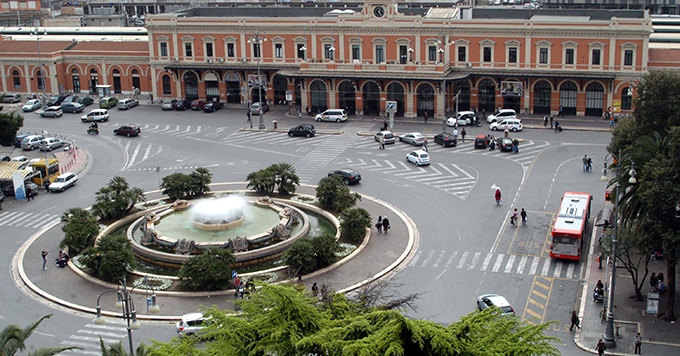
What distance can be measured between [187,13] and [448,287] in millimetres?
73148

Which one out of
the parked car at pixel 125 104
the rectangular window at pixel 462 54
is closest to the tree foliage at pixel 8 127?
the parked car at pixel 125 104

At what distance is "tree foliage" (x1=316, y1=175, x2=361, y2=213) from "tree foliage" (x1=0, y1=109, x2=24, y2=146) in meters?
38.0

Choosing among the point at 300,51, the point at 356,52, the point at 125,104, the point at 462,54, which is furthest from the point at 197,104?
the point at 462,54

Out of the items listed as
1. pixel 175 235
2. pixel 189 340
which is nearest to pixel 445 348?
pixel 189 340

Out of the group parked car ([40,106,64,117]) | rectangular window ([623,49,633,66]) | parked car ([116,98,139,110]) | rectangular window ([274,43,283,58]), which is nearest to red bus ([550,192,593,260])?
rectangular window ([623,49,633,66])

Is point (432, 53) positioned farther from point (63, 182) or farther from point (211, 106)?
point (63, 182)

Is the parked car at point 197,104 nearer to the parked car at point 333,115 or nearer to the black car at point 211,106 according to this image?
the black car at point 211,106

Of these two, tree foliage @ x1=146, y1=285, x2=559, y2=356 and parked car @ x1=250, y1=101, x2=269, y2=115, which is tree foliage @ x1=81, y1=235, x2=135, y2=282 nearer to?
tree foliage @ x1=146, y1=285, x2=559, y2=356

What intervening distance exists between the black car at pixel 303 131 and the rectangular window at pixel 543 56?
86.8 feet

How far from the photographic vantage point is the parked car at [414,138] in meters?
86.1

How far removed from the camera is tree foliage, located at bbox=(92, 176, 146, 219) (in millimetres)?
63062

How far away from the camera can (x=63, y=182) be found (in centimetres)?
7462

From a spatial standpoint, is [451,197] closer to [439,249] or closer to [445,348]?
[439,249]

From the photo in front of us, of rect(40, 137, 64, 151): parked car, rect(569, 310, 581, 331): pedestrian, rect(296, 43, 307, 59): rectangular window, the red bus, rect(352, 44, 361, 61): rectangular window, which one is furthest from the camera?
rect(296, 43, 307, 59): rectangular window
